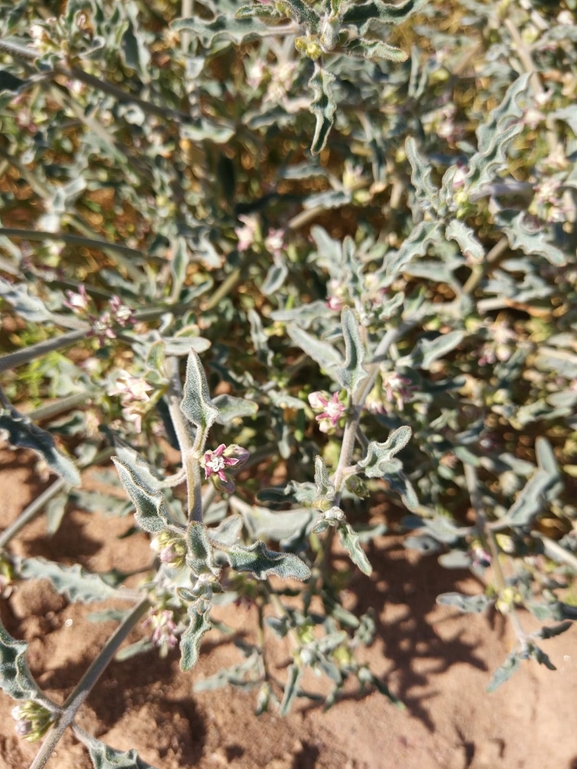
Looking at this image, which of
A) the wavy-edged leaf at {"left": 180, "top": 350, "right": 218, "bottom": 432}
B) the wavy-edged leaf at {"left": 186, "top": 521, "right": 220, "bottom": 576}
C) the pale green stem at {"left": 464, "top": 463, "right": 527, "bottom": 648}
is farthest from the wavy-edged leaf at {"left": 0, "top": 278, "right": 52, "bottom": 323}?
the pale green stem at {"left": 464, "top": 463, "right": 527, "bottom": 648}

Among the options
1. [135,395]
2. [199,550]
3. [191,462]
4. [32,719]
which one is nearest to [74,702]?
[32,719]

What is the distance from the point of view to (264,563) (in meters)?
1.56

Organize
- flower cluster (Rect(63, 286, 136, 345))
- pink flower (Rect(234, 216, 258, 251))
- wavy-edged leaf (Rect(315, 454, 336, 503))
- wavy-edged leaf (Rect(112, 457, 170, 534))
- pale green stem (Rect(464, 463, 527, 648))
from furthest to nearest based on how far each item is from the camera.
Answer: pink flower (Rect(234, 216, 258, 251)) < pale green stem (Rect(464, 463, 527, 648)) < flower cluster (Rect(63, 286, 136, 345)) < wavy-edged leaf (Rect(315, 454, 336, 503)) < wavy-edged leaf (Rect(112, 457, 170, 534))

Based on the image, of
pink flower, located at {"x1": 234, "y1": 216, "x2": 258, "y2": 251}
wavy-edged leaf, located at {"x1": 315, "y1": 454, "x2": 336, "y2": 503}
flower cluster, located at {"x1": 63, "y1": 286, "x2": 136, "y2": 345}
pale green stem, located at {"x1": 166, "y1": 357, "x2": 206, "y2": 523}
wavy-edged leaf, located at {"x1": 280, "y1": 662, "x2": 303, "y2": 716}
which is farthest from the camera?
pink flower, located at {"x1": 234, "y1": 216, "x2": 258, "y2": 251}

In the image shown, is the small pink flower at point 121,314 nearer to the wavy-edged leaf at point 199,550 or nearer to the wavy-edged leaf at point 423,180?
the wavy-edged leaf at point 199,550

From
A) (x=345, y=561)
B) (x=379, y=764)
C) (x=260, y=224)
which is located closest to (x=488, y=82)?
(x=260, y=224)

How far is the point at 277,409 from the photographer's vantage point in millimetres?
2406

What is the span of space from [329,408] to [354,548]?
1.41 ft

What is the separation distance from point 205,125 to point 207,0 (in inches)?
17.3

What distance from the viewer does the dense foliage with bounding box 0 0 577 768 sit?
181cm

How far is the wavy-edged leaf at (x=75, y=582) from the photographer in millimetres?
2064

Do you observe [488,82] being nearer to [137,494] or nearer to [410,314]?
[410,314]

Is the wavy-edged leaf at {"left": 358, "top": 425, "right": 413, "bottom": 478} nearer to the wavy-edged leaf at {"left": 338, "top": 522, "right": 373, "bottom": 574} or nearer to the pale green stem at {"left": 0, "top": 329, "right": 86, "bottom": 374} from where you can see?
the wavy-edged leaf at {"left": 338, "top": 522, "right": 373, "bottom": 574}

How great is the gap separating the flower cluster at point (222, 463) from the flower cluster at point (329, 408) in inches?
11.7
